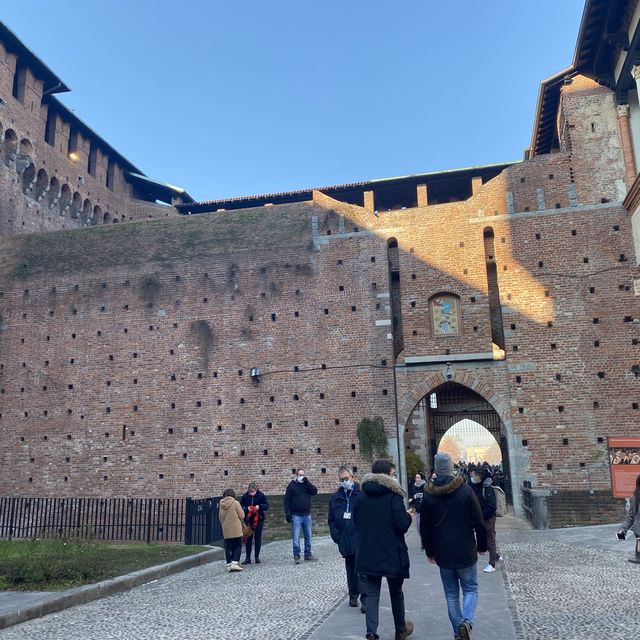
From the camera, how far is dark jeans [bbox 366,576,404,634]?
194 inches

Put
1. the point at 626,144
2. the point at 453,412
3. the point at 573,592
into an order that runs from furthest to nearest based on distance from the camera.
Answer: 1. the point at 453,412
2. the point at 626,144
3. the point at 573,592

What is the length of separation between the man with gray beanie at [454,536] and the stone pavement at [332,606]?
0.54 m

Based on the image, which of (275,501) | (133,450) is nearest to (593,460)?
(275,501)

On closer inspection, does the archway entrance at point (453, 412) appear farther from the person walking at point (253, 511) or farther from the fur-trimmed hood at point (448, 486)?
the fur-trimmed hood at point (448, 486)

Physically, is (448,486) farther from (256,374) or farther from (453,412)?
(453,412)

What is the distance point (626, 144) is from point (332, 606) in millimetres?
16244

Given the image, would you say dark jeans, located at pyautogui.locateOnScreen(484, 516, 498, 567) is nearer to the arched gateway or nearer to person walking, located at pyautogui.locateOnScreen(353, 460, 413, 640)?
person walking, located at pyautogui.locateOnScreen(353, 460, 413, 640)

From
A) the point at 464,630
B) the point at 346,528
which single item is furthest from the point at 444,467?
the point at 346,528

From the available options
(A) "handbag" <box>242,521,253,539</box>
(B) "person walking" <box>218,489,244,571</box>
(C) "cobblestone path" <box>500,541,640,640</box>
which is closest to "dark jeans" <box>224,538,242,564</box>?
(B) "person walking" <box>218,489,244,571</box>

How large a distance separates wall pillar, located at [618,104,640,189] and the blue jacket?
577 inches

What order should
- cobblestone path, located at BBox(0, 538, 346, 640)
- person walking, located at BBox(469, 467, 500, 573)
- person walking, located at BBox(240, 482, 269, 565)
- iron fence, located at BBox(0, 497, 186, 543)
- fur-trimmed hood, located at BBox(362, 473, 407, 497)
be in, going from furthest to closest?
iron fence, located at BBox(0, 497, 186, 543) < person walking, located at BBox(240, 482, 269, 565) < person walking, located at BBox(469, 467, 500, 573) < cobblestone path, located at BBox(0, 538, 346, 640) < fur-trimmed hood, located at BBox(362, 473, 407, 497)

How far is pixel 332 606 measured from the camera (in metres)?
6.46

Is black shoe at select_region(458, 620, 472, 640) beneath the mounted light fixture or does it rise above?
beneath

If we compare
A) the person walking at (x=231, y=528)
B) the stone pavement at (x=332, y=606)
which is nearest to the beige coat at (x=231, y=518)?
the person walking at (x=231, y=528)
